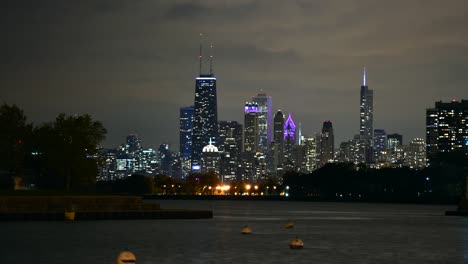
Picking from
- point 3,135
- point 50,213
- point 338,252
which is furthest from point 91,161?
point 338,252

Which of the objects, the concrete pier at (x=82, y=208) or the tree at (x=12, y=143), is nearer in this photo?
the concrete pier at (x=82, y=208)

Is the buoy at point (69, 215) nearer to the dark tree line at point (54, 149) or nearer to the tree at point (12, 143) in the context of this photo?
the tree at point (12, 143)

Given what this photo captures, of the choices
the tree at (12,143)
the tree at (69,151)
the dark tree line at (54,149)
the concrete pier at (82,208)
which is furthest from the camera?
the tree at (69,151)

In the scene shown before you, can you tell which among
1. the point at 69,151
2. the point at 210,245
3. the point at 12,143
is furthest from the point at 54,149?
the point at 210,245

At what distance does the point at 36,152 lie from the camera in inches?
4596

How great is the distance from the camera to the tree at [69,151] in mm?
109125

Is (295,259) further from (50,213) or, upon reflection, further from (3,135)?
(3,135)

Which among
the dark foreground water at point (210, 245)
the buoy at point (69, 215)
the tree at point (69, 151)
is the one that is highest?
the tree at point (69, 151)

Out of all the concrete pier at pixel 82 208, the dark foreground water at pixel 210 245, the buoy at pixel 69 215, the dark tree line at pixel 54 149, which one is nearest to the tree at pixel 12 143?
the dark tree line at pixel 54 149

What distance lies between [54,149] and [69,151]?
1.71 metres

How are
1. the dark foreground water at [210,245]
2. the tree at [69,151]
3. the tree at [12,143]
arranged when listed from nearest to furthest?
the dark foreground water at [210,245], the tree at [12,143], the tree at [69,151]

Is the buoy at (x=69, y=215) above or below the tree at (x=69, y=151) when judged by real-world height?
below

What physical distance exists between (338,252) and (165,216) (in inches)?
1363

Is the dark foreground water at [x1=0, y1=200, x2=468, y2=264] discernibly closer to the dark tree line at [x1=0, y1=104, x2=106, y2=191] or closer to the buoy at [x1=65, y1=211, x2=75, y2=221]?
the buoy at [x1=65, y1=211, x2=75, y2=221]
